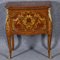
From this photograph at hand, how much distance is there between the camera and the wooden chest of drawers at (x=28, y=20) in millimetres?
2164

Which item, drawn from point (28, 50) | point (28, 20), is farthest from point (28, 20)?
point (28, 50)

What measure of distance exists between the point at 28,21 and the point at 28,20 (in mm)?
11

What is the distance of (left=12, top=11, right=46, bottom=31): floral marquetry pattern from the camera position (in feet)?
7.16

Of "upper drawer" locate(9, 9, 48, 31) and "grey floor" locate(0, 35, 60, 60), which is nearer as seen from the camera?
"upper drawer" locate(9, 9, 48, 31)

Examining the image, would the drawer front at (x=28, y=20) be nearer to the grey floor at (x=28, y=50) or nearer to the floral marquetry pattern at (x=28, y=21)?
the floral marquetry pattern at (x=28, y=21)

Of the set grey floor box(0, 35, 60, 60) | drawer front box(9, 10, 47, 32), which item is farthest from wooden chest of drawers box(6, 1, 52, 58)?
Result: grey floor box(0, 35, 60, 60)

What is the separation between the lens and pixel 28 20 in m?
2.20

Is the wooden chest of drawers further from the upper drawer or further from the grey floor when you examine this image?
the grey floor

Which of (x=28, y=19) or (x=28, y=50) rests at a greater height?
(x=28, y=19)

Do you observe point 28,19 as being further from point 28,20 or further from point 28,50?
point 28,50

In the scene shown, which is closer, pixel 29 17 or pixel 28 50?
pixel 29 17

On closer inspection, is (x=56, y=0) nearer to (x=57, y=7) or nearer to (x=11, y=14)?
(x=57, y=7)

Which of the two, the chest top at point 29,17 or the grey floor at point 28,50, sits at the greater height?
→ the chest top at point 29,17

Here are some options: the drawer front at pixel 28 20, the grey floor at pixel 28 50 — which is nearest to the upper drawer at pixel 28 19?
the drawer front at pixel 28 20
